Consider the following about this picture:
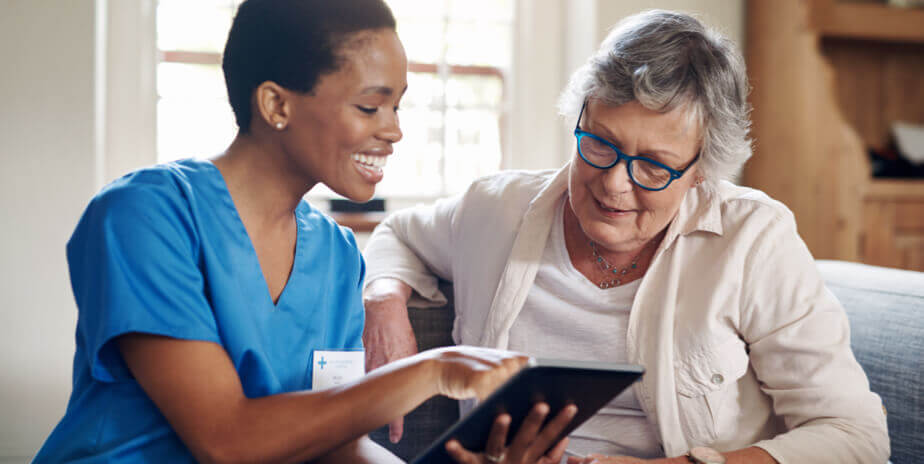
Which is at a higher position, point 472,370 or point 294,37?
point 294,37

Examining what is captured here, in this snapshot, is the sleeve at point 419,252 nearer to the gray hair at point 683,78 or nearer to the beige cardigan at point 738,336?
the beige cardigan at point 738,336

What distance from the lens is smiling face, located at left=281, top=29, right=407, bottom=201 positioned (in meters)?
0.96

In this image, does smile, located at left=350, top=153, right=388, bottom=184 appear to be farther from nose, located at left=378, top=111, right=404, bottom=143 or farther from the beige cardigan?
the beige cardigan

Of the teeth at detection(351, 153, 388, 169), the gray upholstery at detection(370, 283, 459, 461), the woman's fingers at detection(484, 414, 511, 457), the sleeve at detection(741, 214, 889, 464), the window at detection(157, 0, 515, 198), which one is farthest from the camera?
the window at detection(157, 0, 515, 198)

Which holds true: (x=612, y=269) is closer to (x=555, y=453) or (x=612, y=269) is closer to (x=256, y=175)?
(x=555, y=453)

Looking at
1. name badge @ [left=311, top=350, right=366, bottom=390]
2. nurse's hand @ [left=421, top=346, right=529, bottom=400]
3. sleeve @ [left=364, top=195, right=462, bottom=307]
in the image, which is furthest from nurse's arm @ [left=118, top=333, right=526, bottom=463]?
sleeve @ [left=364, top=195, right=462, bottom=307]

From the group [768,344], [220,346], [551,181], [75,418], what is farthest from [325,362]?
[768,344]

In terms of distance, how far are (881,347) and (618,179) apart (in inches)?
26.9

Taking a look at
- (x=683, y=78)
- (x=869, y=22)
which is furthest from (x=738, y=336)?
(x=869, y=22)

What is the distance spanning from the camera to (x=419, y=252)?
163 cm

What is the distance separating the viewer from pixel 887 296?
1.53 metres

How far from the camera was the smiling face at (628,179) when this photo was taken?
1.24 meters

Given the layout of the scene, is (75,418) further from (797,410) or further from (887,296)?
(887,296)

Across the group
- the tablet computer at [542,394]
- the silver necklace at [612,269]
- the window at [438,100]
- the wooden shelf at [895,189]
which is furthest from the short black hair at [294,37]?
the wooden shelf at [895,189]
